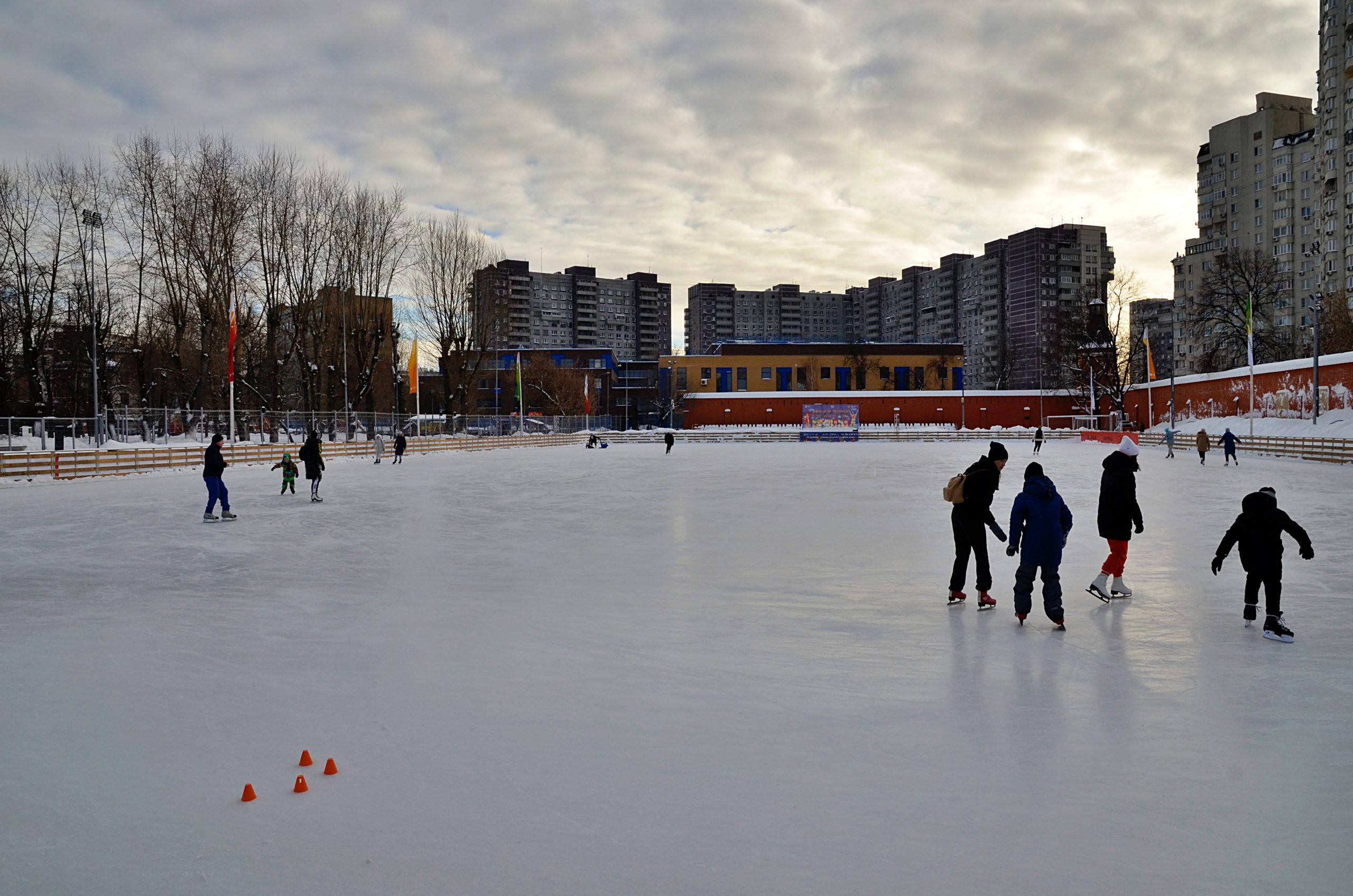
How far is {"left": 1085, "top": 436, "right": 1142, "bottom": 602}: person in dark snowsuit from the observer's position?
8.04 m

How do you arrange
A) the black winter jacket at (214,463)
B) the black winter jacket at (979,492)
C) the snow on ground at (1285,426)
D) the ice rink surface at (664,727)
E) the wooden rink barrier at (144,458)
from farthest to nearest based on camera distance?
1. the snow on ground at (1285,426)
2. the wooden rink barrier at (144,458)
3. the black winter jacket at (214,463)
4. the black winter jacket at (979,492)
5. the ice rink surface at (664,727)

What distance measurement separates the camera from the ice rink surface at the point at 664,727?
339 cm

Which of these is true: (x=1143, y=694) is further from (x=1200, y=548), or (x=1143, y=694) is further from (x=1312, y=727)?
(x=1200, y=548)

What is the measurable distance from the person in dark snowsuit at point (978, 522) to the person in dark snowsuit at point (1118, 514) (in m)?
1.01

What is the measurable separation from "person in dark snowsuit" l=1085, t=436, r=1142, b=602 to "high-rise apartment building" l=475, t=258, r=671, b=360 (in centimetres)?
15884

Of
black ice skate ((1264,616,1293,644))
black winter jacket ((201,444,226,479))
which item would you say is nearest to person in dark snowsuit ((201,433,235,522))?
black winter jacket ((201,444,226,479))

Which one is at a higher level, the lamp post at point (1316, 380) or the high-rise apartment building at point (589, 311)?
the high-rise apartment building at point (589, 311)

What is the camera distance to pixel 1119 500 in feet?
26.6

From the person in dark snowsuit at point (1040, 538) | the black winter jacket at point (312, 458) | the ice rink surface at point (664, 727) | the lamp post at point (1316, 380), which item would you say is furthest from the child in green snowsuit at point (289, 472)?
the lamp post at point (1316, 380)

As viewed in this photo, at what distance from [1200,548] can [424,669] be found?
33.8ft

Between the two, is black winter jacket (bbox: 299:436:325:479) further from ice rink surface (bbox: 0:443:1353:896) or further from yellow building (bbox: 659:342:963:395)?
yellow building (bbox: 659:342:963:395)

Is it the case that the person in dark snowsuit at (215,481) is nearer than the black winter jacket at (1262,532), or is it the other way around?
the black winter jacket at (1262,532)

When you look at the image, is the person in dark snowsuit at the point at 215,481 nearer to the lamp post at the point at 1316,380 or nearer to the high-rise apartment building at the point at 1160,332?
the lamp post at the point at 1316,380

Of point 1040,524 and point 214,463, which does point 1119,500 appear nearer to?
point 1040,524
